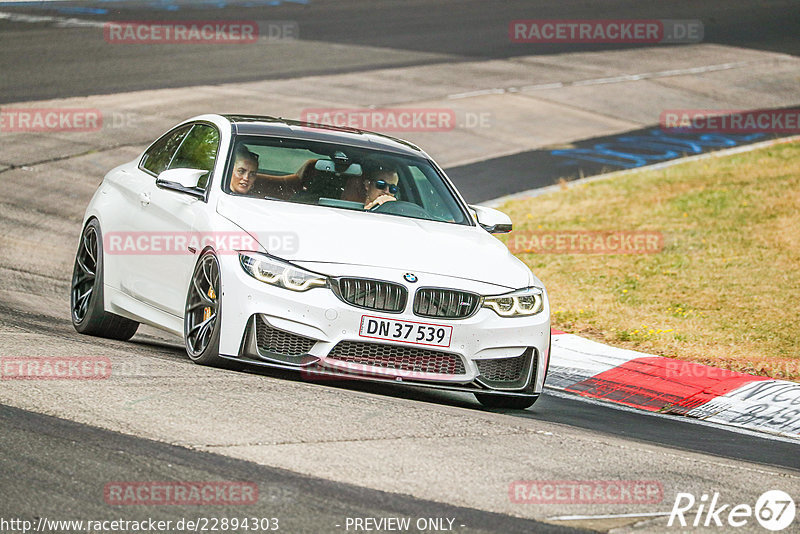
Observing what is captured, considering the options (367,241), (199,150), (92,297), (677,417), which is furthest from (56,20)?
(367,241)

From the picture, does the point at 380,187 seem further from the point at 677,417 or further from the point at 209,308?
the point at 677,417

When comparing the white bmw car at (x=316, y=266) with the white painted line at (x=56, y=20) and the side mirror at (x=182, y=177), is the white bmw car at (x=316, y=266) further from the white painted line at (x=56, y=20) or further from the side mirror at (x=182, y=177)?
the white painted line at (x=56, y=20)

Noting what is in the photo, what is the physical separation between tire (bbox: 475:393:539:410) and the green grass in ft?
8.96

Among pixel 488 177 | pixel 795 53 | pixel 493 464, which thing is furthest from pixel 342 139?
pixel 795 53

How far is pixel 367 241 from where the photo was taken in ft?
24.2

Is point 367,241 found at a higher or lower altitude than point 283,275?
higher

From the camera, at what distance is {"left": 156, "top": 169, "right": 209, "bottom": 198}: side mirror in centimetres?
795

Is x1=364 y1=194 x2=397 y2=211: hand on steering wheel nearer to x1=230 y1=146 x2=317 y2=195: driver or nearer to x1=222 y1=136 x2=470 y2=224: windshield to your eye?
x1=222 y1=136 x2=470 y2=224: windshield

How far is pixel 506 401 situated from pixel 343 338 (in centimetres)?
147

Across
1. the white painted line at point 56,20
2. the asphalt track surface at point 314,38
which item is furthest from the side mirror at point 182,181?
the white painted line at point 56,20

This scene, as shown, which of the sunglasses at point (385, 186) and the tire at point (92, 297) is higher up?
the sunglasses at point (385, 186)

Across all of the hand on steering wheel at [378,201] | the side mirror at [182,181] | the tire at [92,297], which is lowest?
the tire at [92,297]

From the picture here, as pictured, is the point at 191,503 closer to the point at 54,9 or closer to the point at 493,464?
the point at 493,464

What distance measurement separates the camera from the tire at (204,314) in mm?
7184
